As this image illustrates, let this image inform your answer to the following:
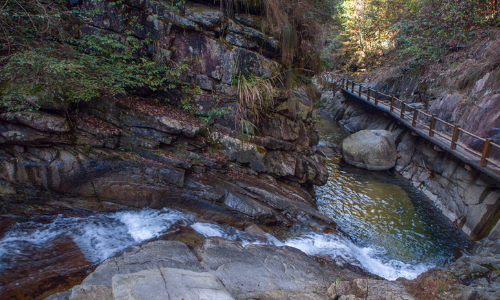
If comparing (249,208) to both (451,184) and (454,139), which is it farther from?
(454,139)

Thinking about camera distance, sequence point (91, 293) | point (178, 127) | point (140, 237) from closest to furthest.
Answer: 1. point (91, 293)
2. point (140, 237)
3. point (178, 127)

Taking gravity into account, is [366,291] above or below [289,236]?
above

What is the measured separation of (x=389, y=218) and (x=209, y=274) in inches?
320

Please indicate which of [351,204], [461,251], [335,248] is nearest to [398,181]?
[351,204]

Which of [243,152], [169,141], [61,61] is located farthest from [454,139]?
[61,61]

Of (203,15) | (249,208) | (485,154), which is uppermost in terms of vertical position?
(203,15)

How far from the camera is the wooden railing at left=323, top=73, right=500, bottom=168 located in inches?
358

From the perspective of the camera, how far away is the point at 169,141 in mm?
7746

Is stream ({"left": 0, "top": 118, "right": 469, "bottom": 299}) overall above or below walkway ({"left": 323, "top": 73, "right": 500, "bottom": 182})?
below

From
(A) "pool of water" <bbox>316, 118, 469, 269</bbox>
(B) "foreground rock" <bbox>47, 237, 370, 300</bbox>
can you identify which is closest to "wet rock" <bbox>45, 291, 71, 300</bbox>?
(B) "foreground rock" <bbox>47, 237, 370, 300</bbox>

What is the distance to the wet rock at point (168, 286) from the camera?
3703mm

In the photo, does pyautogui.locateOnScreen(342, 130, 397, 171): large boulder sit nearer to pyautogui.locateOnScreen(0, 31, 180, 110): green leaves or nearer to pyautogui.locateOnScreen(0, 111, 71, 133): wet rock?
pyautogui.locateOnScreen(0, 31, 180, 110): green leaves

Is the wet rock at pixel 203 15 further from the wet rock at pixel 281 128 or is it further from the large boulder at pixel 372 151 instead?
the large boulder at pixel 372 151

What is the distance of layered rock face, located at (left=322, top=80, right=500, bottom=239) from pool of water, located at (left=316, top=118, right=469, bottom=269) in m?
0.43
